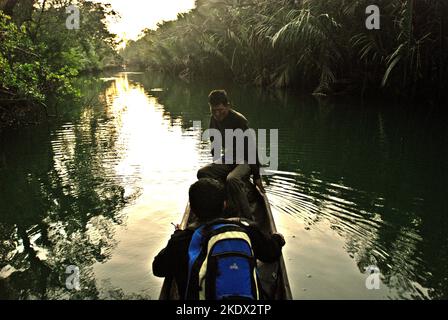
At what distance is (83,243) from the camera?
18.0ft

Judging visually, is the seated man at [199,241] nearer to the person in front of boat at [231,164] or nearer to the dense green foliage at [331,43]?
the person in front of boat at [231,164]

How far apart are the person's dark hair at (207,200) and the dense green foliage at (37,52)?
9.20 metres

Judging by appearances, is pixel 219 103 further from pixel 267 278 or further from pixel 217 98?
pixel 267 278

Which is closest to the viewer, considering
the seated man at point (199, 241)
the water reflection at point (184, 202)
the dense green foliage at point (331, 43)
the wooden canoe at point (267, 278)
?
the seated man at point (199, 241)

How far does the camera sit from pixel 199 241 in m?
2.83

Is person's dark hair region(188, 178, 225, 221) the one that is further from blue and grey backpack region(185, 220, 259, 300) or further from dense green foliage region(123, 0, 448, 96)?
dense green foliage region(123, 0, 448, 96)

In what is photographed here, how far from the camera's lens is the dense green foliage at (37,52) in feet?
37.1

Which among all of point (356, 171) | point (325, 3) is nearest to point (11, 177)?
point (356, 171)

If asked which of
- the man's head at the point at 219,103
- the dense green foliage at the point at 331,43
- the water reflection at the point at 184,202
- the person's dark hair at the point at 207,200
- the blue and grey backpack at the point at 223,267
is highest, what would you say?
the dense green foliage at the point at 331,43

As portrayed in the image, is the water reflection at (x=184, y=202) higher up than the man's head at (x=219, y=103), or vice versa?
the man's head at (x=219, y=103)

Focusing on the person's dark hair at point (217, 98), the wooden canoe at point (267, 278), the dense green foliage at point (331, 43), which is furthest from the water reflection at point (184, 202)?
the dense green foliage at point (331, 43)

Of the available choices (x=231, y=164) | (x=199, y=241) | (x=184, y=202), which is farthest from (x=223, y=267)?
(x=184, y=202)

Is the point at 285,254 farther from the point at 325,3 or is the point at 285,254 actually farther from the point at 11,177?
the point at 325,3

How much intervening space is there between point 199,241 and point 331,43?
62.1 feet
